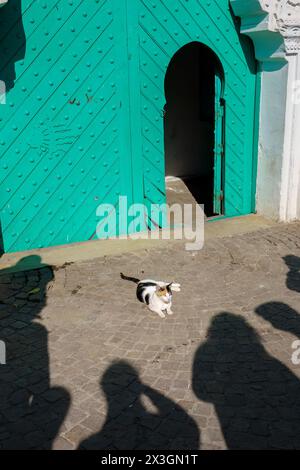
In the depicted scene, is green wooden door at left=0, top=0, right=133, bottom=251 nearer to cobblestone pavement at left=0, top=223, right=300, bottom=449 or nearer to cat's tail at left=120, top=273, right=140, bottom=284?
cobblestone pavement at left=0, top=223, right=300, bottom=449

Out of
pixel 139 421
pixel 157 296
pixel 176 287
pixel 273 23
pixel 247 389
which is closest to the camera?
pixel 139 421

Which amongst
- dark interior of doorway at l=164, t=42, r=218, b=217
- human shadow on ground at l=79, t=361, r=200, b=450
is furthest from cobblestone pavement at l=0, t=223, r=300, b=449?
dark interior of doorway at l=164, t=42, r=218, b=217

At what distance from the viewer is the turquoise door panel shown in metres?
5.80

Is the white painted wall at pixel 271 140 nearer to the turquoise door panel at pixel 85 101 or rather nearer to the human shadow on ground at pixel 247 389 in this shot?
the turquoise door panel at pixel 85 101

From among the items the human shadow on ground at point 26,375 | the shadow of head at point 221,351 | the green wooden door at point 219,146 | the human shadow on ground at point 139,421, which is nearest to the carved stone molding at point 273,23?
the green wooden door at point 219,146

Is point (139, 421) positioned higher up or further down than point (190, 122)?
further down

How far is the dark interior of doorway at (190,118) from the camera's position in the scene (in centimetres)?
1014

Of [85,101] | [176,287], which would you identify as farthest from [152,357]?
[85,101]

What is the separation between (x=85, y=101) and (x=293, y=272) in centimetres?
354

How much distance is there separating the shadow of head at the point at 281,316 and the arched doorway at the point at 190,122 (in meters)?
4.68

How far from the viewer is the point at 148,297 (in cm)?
482

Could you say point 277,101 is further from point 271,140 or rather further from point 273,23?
point 273,23

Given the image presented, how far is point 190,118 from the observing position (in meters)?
10.7

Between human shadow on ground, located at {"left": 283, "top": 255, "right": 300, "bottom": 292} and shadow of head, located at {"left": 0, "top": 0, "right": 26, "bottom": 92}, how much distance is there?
13.7ft
